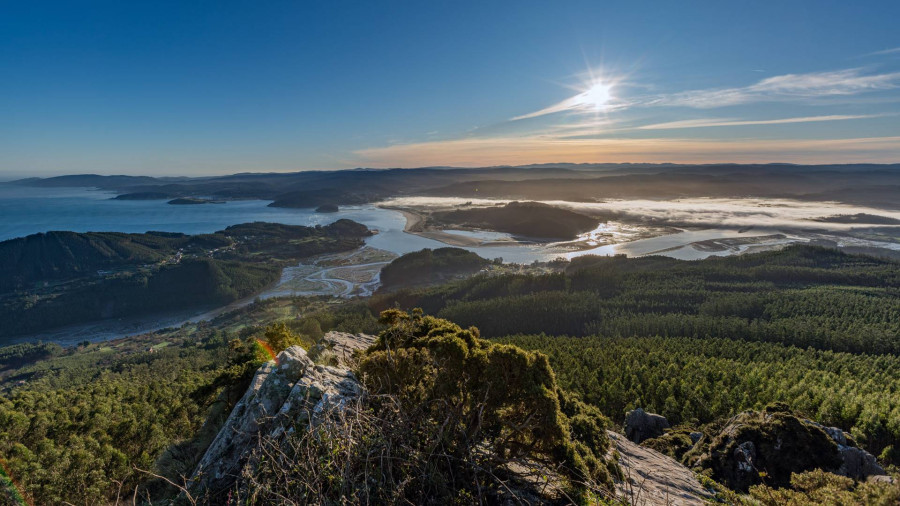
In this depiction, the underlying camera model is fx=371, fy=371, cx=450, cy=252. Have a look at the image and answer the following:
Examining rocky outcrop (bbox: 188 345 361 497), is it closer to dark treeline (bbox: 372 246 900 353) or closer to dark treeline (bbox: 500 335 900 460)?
dark treeline (bbox: 500 335 900 460)

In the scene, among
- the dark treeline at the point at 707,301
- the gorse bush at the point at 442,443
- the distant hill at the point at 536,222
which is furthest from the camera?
the distant hill at the point at 536,222

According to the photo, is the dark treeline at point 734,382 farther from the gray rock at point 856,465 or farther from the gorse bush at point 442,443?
the gorse bush at point 442,443

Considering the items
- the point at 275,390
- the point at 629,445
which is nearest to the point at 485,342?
the point at 275,390

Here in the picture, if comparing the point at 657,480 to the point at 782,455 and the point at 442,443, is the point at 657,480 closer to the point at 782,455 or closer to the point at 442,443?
the point at 782,455

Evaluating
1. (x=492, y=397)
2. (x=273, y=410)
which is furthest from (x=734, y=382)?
(x=273, y=410)

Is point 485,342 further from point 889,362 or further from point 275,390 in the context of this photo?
point 889,362

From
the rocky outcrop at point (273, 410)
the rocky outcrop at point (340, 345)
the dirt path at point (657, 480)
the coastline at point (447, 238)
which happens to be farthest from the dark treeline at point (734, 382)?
the coastline at point (447, 238)

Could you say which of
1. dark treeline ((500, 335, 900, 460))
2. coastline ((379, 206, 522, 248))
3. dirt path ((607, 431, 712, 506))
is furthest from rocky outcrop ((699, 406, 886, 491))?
coastline ((379, 206, 522, 248))
